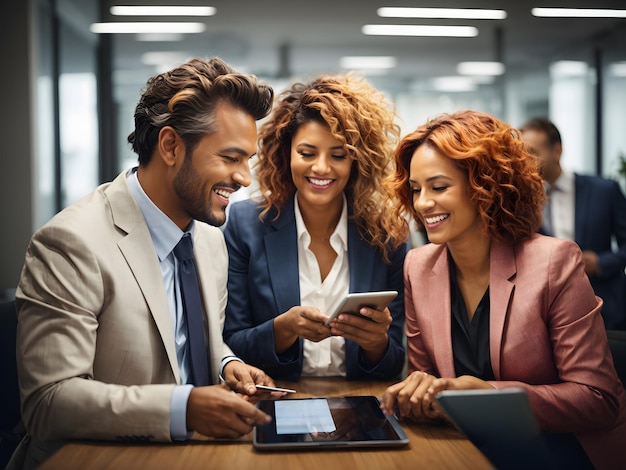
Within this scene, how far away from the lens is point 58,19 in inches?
211

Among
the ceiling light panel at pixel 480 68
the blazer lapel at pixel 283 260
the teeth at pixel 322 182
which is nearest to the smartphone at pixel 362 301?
the blazer lapel at pixel 283 260

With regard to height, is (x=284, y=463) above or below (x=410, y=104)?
below

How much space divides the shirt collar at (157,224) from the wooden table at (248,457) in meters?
0.64

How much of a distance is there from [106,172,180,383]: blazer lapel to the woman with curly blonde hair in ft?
1.65

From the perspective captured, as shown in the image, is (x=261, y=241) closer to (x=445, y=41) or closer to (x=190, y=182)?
(x=190, y=182)

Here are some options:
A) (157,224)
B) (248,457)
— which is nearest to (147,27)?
(157,224)

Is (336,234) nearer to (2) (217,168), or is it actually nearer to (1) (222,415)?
(2) (217,168)

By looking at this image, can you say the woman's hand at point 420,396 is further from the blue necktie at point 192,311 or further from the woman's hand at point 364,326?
the blue necktie at point 192,311

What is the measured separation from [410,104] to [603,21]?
1906 mm

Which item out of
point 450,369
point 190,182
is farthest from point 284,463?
point 190,182

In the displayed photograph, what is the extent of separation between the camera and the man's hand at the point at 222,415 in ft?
5.07

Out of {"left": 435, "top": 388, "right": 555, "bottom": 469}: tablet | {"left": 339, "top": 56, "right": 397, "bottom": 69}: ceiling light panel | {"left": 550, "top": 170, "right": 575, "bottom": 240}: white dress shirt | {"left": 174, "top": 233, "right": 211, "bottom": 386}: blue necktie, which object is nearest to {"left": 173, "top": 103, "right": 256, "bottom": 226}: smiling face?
{"left": 174, "top": 233, "right": 211, "bottom": 386}: blue necktie

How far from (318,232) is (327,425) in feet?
3.50

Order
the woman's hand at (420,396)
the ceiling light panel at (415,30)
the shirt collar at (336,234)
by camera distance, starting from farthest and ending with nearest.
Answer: the ceiling light panel at (415,30) < the shirt collar at (336,234) < the woman's hand at (420,396)
